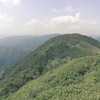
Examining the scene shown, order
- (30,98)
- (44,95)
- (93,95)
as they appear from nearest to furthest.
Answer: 1. (93,95)
2. (44,95)
3. (30,98)

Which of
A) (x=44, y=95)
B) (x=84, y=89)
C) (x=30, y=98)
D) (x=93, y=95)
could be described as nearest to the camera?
(x=93, y=95)

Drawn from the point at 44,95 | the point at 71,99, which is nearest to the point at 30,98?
the point at 44,95

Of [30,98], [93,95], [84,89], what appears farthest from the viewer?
[30,98]

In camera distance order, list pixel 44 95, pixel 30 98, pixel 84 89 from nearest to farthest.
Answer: pixel 84 89
pixel 44 95
pixel 30 98

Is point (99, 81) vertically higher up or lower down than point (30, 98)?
higher up

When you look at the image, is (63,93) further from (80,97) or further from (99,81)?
(99,81)

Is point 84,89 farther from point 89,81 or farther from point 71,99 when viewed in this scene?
point 89,81

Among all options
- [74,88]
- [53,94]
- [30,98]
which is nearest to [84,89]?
[74,88]

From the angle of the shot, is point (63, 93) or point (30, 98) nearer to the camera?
point (63, 93)

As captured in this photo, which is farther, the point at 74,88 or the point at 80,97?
the point at 74,88
